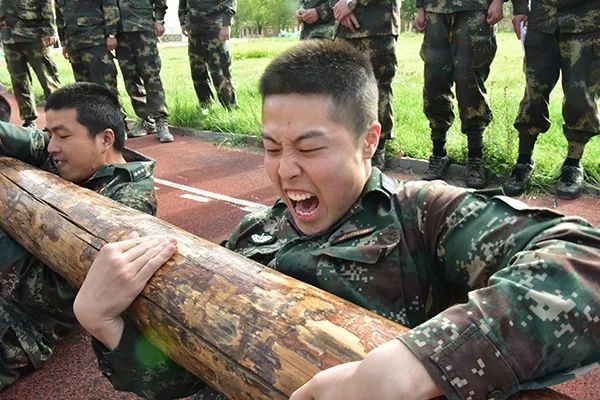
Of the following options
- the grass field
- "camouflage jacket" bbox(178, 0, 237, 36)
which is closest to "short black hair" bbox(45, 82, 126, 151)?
the grass field

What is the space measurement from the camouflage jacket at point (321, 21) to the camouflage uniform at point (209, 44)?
2275 millimetres

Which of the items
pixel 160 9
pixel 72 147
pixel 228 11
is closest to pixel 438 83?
pixel 72 147

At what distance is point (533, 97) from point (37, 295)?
339cm

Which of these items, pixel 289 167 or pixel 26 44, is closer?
pixel 289 167

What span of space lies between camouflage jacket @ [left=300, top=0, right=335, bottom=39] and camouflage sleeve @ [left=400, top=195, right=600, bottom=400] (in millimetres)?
4369

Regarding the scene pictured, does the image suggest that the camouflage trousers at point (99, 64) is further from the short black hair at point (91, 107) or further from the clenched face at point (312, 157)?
the clenched face at point (312, 157)

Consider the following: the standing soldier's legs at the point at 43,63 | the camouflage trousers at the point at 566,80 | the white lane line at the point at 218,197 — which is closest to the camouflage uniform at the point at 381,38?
the camouflage trousers at the point at 566,80

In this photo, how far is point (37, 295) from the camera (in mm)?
2523

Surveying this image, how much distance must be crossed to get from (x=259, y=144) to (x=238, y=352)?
523 cm

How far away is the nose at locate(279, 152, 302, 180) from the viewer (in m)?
1.44

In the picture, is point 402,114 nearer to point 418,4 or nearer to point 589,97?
point 418,4

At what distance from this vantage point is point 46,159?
3.02 m

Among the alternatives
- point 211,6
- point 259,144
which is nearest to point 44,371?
point 259,144

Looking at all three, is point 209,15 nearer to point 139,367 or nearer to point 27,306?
point 27,306
